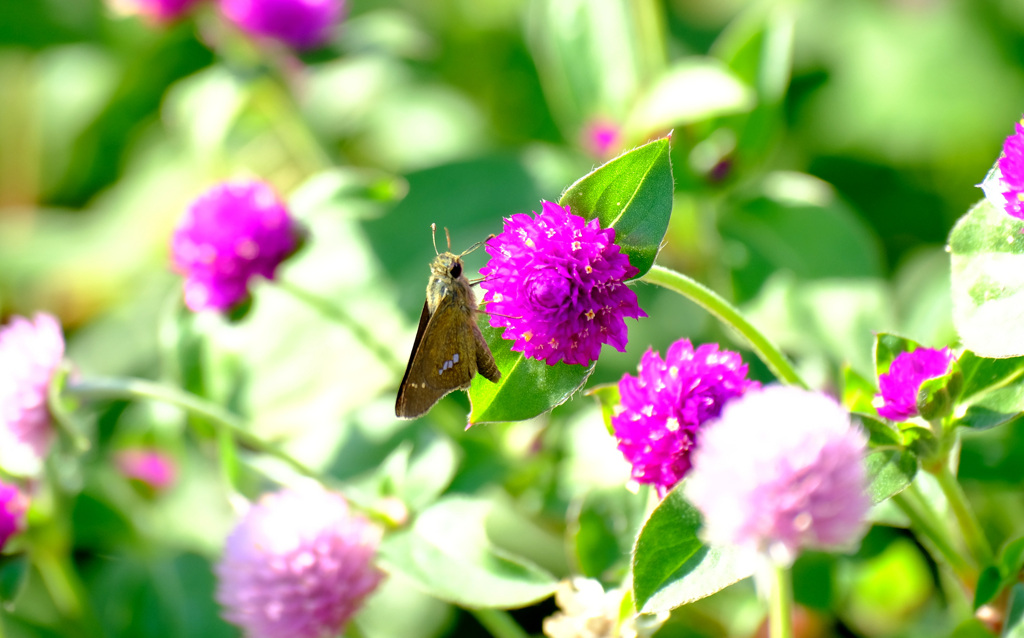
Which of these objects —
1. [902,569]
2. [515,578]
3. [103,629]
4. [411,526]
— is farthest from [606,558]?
[103,629]

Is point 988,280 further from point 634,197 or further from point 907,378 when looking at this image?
point 634,197

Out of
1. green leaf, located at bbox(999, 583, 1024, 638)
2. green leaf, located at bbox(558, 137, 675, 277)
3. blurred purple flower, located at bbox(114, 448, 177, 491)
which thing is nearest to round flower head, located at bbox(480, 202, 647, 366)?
green leaf, located at bbox(558, 137, 675, 277)

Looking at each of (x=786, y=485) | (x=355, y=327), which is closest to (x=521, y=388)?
(x=786, y=485)

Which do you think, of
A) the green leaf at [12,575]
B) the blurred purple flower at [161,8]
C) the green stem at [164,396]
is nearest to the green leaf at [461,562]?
the green stem at [164,396]

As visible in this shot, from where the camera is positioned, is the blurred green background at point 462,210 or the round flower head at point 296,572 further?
the blurred green background at point 462,210

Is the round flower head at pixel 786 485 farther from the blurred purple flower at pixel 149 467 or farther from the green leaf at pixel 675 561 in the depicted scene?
the blurred purple flower at pixel 149 467
